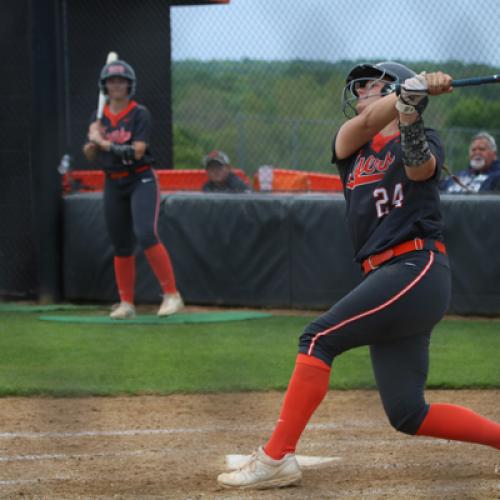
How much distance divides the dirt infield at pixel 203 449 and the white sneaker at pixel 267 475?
0.05 meters

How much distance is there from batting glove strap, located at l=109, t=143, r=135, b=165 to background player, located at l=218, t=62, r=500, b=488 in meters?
3.92

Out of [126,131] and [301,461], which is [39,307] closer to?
[126,131]

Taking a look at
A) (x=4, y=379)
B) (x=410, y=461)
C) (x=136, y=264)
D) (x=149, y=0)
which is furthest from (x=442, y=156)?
(x=149, y=0)

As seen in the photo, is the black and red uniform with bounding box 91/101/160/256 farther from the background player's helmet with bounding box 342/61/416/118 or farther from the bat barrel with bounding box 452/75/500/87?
the bat barrel with bounding box 452/75/500/87

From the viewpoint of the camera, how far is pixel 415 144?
3.13 metres

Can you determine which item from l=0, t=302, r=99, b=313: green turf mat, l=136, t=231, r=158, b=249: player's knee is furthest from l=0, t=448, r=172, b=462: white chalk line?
l=0, t=302, r=99, b=313: green turf mat

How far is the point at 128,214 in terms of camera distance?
7.42 meters

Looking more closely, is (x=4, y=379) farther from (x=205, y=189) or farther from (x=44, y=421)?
(x=205, y=189)

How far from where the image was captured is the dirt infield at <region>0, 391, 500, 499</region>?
3375 mm

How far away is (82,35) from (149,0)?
0.78 metres

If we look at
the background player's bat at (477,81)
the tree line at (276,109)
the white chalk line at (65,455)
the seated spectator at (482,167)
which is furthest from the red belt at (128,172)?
the background player's bat at (477,81)

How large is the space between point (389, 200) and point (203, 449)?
1.32 meters

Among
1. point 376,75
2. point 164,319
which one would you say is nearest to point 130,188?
point 164,319

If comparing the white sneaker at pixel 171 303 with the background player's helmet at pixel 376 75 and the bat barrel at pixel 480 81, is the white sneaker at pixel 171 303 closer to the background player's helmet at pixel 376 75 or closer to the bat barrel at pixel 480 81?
the background player's helmet at pixel 376 75
